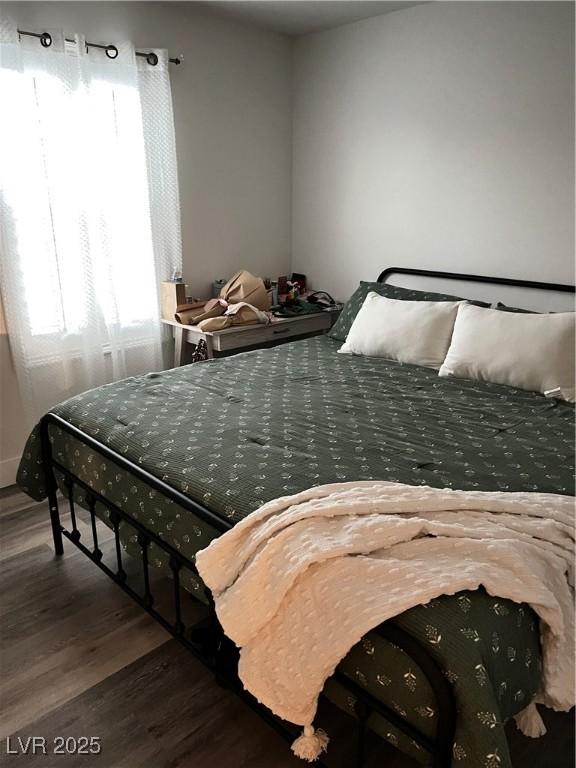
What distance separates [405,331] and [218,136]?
1685 mm

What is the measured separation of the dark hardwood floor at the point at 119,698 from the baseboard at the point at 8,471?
2.72 feet

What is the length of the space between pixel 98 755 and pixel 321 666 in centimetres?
82

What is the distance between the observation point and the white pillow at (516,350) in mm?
2338

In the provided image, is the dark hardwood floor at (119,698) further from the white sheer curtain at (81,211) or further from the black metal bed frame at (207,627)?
the white sheer curtain at (81,211)

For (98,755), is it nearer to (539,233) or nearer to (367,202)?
(539,233)

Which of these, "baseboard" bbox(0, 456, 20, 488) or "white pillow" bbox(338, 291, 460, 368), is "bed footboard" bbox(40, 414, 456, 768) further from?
"white pillow" bbox(338, 291, 460, 368)

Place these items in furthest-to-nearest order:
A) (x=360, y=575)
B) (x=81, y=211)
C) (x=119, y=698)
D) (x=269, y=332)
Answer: (x=269, y=332) < (x=81, y=211) < (x=119, y=698) < (x=360, y=575)

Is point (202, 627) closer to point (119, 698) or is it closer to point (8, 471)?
point (119, 698)

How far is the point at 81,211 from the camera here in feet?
9.45

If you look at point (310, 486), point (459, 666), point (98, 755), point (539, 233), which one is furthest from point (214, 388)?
point (539, 233)

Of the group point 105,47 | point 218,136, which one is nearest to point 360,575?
point 105,47

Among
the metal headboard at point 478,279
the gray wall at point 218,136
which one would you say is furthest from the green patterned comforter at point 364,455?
the gray wall at point 218,136

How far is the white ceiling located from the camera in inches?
119

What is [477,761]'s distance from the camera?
3.36 feet
